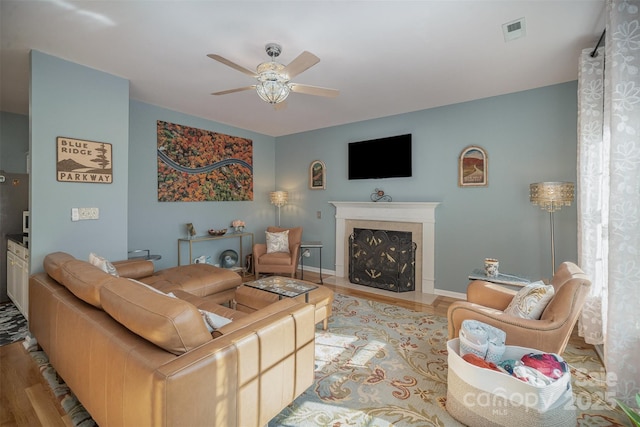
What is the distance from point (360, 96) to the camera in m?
3.69

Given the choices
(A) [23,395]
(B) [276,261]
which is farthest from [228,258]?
(A) [23,395]

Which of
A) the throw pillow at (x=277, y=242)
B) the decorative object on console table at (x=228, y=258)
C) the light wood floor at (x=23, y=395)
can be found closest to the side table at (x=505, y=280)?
the throw pillow at (x=277, y=242)

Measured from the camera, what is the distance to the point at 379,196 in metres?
4.75

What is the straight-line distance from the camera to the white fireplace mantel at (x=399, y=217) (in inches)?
166

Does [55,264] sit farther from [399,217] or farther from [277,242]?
[399,217]

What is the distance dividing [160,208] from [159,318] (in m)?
3.59

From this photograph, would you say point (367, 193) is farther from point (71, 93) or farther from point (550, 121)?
point (71, 93)

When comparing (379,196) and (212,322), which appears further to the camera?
(379,196)

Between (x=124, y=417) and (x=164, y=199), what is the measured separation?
3630mm

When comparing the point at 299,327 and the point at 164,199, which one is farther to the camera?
the point at 164,199

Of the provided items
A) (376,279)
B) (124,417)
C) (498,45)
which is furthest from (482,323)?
(376,279)

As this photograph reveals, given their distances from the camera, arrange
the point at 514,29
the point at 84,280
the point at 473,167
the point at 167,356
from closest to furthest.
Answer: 1. the point at 167,356
2. the point at 84,280
3. the point at 514,29
4. the point at 473,167

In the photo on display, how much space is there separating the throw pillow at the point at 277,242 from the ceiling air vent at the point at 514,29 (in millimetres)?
3896

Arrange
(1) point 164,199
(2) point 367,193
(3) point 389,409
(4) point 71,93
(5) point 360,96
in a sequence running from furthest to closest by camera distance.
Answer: (2) point 367,193, (1) point 164,199, (5) point 360,96, (4) point 71,93, (3) point 389,409
